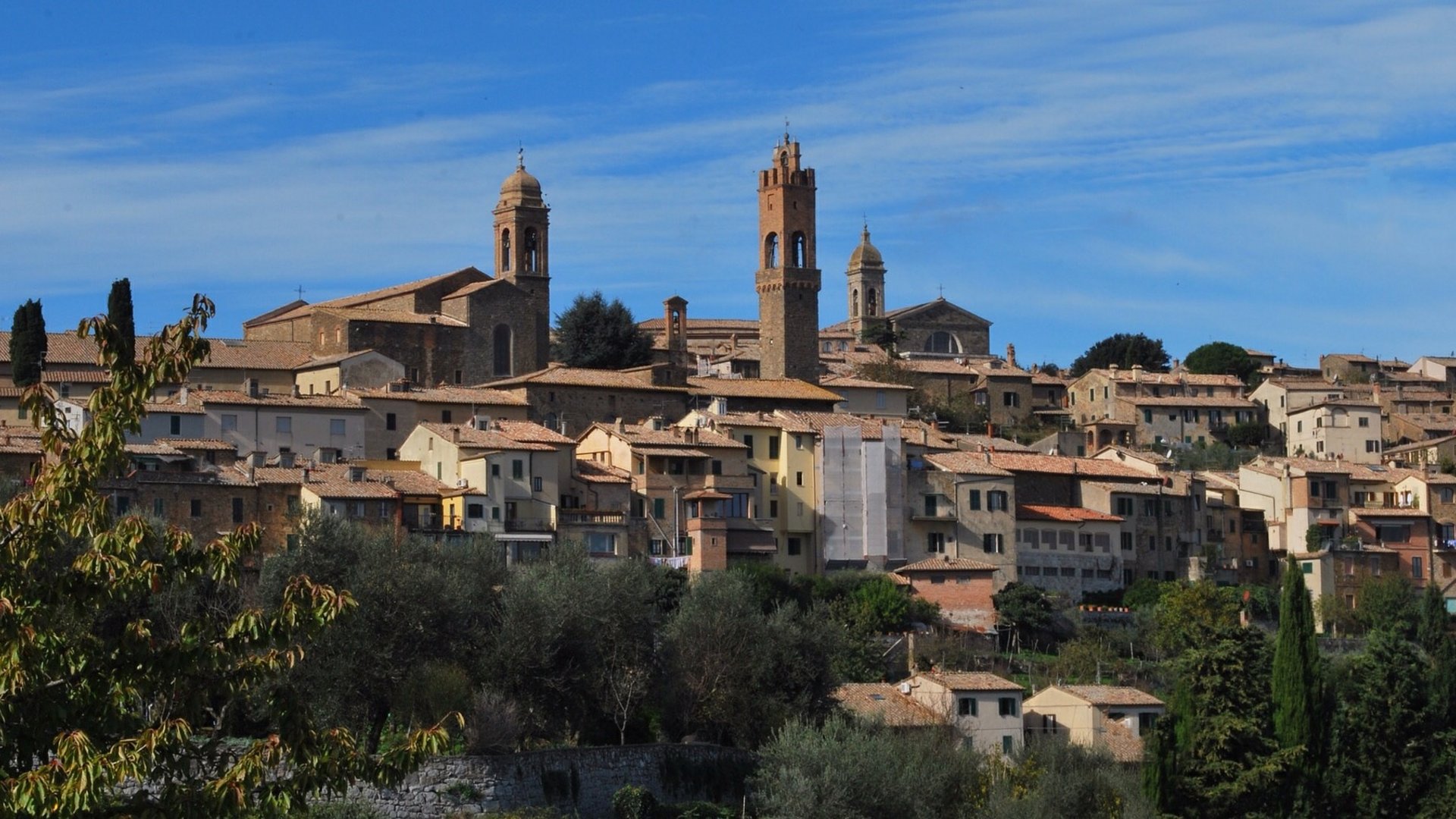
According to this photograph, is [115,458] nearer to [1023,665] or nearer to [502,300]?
[1023,665]

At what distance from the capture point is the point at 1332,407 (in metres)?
85.2

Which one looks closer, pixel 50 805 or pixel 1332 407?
pixel 50 805

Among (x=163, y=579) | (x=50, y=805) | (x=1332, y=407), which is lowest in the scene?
(x=50, y=805)

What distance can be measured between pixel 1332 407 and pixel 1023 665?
33.3 metres

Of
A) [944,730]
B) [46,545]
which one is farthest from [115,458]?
[944,730]

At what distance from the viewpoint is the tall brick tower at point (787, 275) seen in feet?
255

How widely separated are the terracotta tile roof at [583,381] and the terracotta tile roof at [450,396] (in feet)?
2.79

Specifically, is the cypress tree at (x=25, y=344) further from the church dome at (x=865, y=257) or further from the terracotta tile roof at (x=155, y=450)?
the church dome at (x=865, y=257)

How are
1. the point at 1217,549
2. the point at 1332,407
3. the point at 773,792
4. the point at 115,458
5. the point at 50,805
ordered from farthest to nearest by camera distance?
the point at 1332,407 → the point at 1217,549 → the point at 773,792 → the point at 115,458 → the point at 50,805

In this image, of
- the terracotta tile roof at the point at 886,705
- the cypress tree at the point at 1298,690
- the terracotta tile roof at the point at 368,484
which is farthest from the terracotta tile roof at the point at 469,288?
the cypress tree at the point at 1298,690

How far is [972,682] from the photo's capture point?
49.6 m

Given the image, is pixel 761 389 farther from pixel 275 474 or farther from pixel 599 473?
pixel 275 474

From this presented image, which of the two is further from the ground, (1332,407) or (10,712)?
(1332,407)

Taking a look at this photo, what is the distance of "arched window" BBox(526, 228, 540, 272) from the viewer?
8044 centimetres
